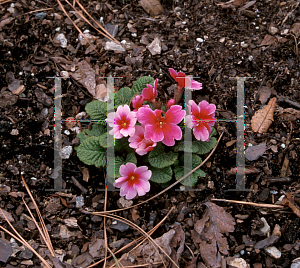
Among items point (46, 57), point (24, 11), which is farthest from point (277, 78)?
point (24, 11)

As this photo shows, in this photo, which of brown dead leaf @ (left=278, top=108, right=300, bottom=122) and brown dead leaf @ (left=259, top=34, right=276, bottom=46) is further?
brown dead leaf @ (left=259, top=34, right=276, bottom=46)

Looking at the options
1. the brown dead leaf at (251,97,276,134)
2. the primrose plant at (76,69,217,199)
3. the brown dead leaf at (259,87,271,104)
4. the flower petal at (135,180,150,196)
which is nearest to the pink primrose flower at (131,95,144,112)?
the primrose plant at (76,69,217,199)

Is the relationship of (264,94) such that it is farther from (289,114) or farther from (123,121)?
(123,121)

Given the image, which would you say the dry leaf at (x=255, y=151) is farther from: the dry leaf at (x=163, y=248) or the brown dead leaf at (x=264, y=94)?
the dry leaf at (x=163, y=248)

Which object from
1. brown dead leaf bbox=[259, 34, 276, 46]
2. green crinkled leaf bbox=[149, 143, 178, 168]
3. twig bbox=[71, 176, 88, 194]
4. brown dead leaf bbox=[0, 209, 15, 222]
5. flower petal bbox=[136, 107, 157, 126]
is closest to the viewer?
flower petal bbox=[136, 107, 157, 126]

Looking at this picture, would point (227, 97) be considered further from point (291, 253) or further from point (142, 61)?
point (291, 253)

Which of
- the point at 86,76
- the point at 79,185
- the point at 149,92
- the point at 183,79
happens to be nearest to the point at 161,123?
the point at 149,92

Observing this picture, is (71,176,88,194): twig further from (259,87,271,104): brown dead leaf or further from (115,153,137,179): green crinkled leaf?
(259,87,271,104): brown dead leaf
